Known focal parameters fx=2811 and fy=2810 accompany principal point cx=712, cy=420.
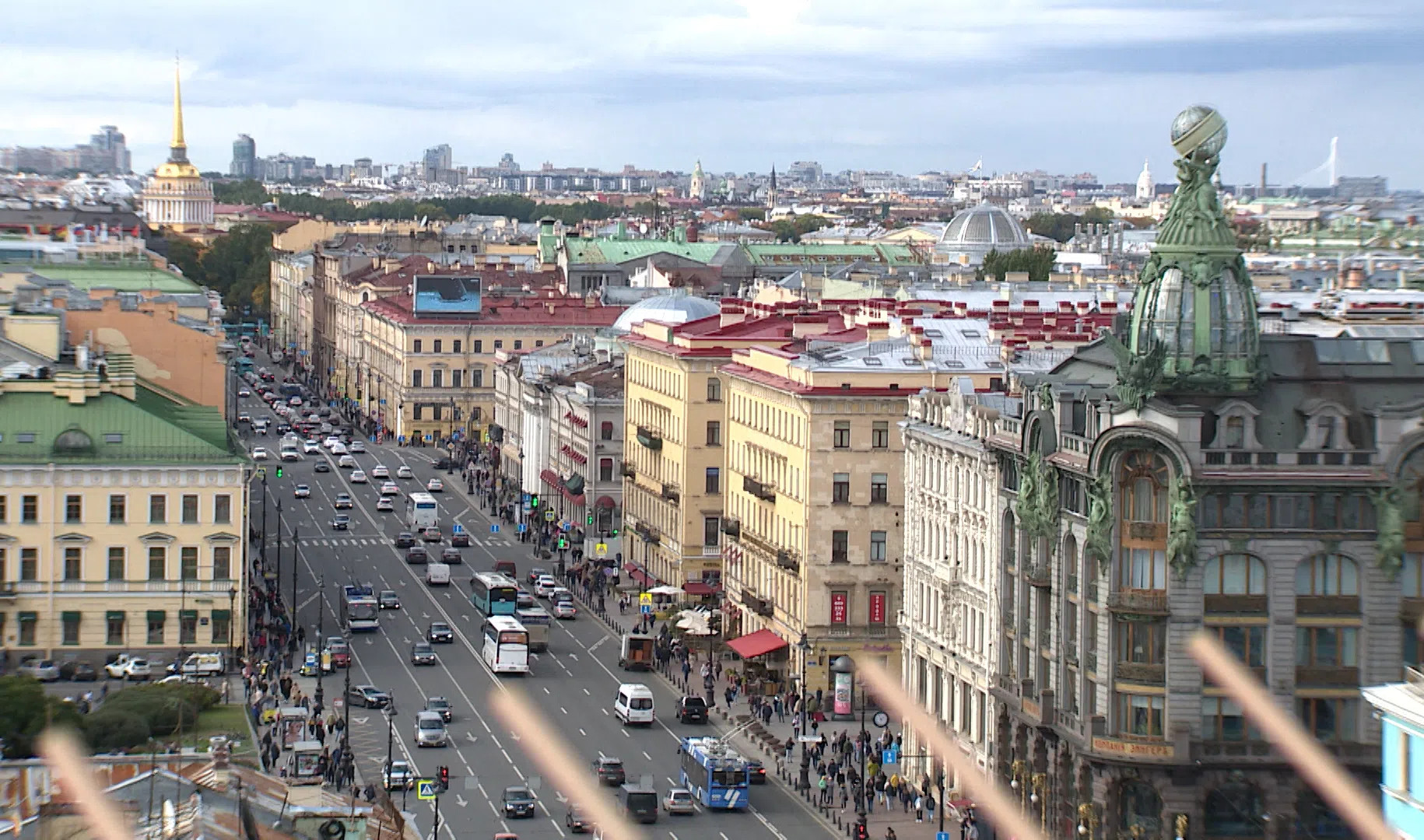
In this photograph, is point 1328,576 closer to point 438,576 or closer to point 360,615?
point 360,615

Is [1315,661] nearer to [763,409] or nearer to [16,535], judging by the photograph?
[763,409]

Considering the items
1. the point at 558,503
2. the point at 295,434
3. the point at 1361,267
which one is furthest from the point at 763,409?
the point at 295,434

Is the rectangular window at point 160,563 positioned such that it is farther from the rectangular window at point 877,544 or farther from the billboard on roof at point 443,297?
the billboard on roof at point 443,297

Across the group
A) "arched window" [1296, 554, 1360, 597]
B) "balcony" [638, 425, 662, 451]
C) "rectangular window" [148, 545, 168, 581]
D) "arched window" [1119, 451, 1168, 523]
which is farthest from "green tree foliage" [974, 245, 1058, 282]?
"arched window" [1296, 554, 1360, 597]

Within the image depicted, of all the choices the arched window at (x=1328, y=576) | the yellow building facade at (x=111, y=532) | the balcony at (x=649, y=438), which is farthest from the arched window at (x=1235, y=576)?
the balcony at (x=649, y=438)

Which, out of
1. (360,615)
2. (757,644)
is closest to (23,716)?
(757,644)

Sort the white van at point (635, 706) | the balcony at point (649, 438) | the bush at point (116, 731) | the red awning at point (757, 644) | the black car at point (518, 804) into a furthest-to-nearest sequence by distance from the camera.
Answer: the balcony at point (649, 438)
the red awning at point (757, 644)
the white van at point (635, 706)
the black car at point (518, 804)
the bush at point (116, 731)
